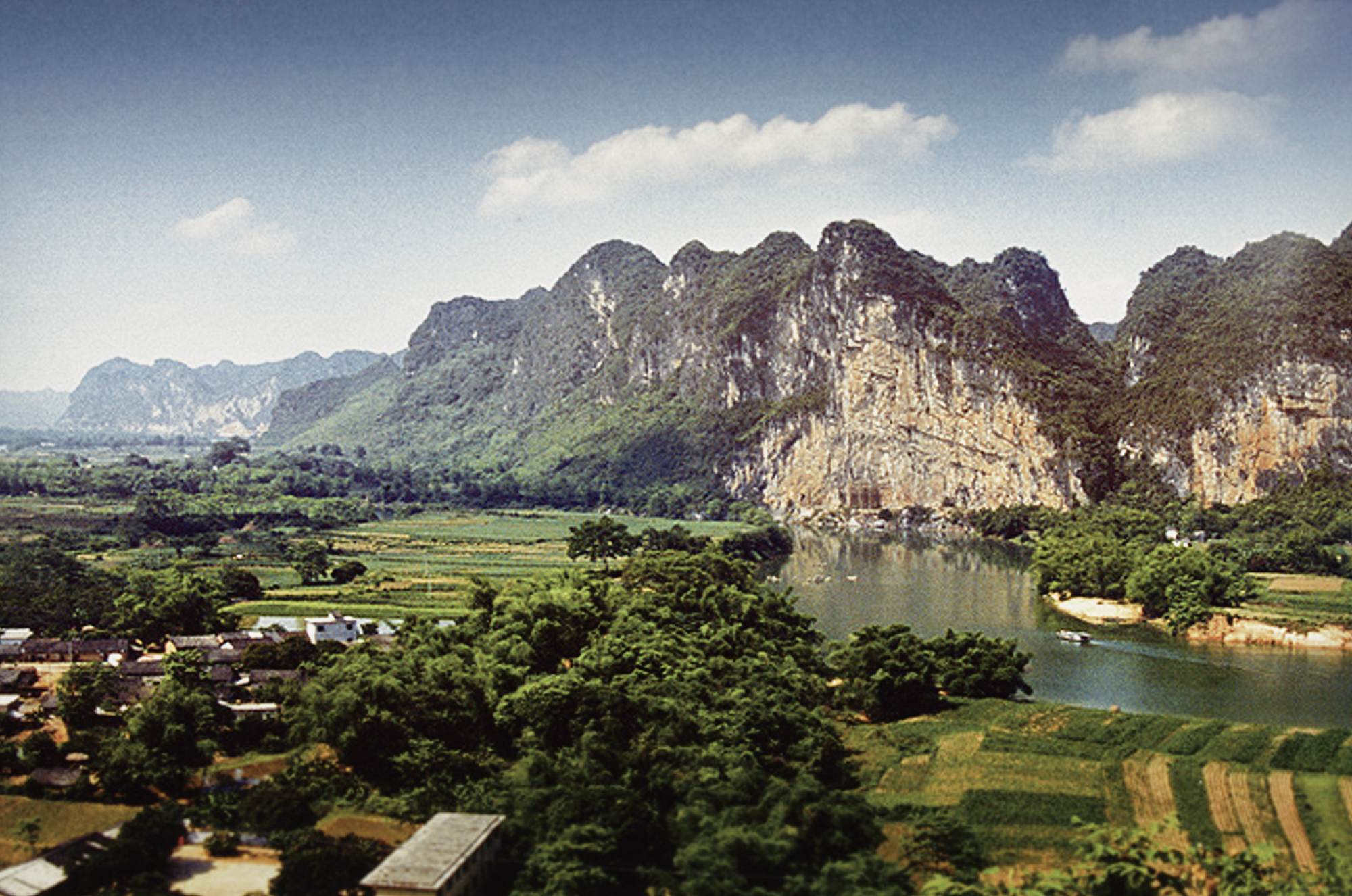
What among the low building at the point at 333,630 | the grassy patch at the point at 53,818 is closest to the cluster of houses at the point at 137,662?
the low building at the point at 333,630

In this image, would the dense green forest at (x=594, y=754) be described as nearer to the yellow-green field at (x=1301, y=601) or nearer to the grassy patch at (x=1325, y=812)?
the grassy patch at (x=1325, y=812)

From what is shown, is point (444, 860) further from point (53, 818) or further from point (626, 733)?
point (53, 818)

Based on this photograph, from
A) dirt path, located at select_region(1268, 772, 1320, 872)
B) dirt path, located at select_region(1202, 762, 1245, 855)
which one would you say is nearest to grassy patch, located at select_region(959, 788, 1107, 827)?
dirt path, located at select_region(1202, 762, 1245, 855)

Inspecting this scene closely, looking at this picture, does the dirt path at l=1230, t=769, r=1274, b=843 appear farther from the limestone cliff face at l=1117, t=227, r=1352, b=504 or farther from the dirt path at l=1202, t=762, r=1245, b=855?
the limestone cliff face at l=1117, t=227, r=1352, b=504

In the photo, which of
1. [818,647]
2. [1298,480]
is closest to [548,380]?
[1298,480]

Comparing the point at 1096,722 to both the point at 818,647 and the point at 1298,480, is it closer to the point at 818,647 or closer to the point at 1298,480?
the point at 818,647
